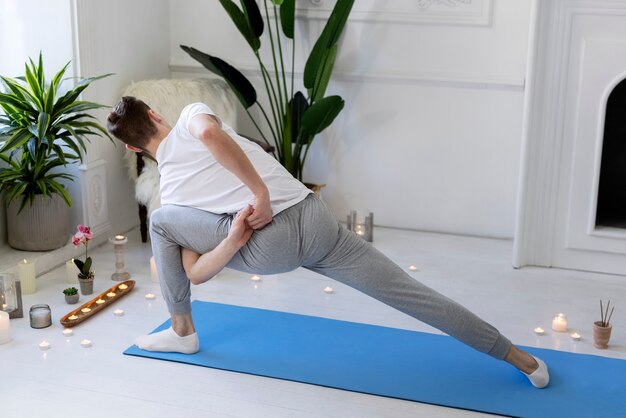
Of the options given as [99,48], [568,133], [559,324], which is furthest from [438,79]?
[99,48]

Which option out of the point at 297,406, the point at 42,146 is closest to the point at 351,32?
the point at 42,146

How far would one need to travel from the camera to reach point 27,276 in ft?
12.2

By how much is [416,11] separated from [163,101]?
133 cm

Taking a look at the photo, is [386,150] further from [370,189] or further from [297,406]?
[297,406]

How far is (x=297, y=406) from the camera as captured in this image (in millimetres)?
2809

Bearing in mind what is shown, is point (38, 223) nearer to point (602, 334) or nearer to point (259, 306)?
point (259, 306)

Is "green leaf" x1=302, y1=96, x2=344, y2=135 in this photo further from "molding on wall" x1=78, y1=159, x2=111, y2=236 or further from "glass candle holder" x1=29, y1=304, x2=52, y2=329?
"glass candle holder" x1=29, y1=304, x2=52, y2=329

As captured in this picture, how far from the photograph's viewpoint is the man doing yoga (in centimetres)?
273

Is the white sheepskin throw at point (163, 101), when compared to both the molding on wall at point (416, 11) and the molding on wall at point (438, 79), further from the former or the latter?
the molding on wall at point (416, 11)

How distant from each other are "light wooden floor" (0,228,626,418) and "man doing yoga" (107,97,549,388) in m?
0.32

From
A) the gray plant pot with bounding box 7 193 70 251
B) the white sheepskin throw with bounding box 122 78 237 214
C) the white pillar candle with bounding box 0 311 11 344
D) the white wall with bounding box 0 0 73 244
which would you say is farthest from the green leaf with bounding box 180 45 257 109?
the white pillar candle with bounding box 0 311 11 344

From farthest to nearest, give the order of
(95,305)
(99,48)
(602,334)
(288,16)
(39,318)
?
(288,16) → (99,48) → (95,305) → (39,318) → (602,334)

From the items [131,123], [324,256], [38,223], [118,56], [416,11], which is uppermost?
[416,11]

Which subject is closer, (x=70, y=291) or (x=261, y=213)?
(x=261, y=213)
